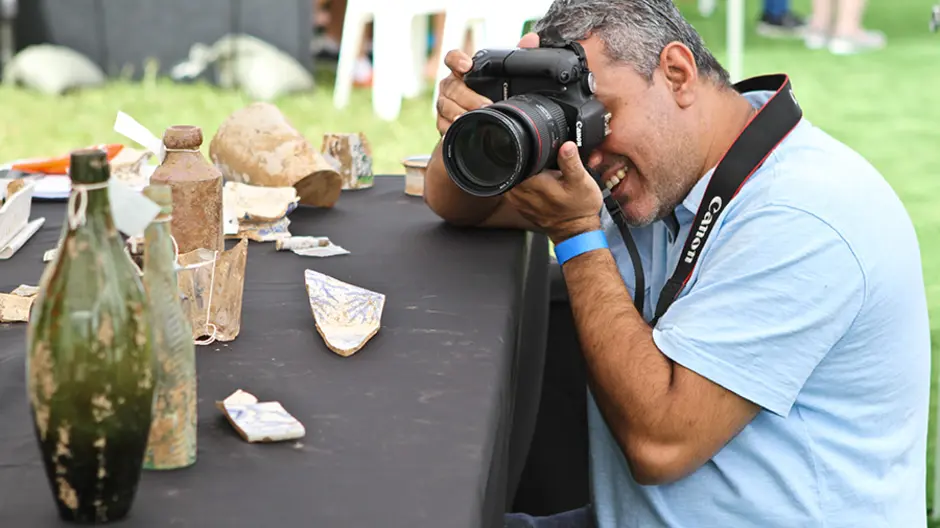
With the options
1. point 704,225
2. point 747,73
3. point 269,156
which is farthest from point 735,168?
point 747,73

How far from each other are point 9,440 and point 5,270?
61 centimetres

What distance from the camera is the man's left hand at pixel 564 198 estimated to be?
1343mm

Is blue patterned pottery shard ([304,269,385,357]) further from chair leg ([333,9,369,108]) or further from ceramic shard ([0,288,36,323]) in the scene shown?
chair leg ([333,9,369,108])

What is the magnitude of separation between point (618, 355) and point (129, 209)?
66 cm

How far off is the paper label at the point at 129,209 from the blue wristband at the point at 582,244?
0.70 m

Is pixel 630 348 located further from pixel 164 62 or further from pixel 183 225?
pixel 164 62

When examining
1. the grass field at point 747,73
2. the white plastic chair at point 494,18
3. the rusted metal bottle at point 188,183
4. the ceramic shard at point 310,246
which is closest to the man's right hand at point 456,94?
the ceramic shard at point 310,246

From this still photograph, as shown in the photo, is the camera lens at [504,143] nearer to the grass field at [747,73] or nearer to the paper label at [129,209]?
the paper label at [129,209]

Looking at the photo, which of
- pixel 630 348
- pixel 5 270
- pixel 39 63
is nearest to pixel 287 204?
pixel 5 270

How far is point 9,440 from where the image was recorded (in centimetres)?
96

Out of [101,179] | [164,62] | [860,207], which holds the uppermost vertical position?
[101,179]

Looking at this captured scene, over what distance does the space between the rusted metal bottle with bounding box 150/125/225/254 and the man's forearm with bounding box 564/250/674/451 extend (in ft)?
1.48

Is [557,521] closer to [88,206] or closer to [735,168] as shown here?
[735,168]

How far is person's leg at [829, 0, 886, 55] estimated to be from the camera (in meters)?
7.42
